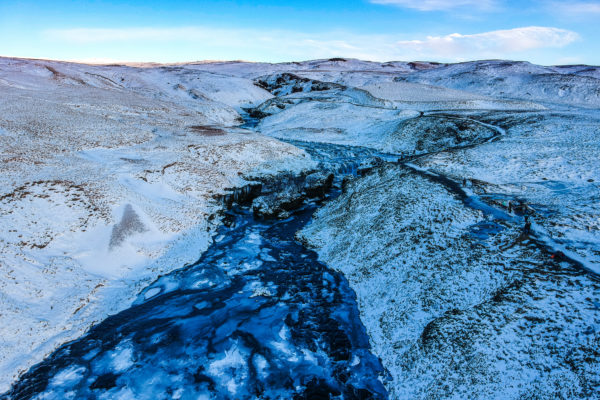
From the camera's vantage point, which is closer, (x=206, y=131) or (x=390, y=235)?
(x=390, y=235)

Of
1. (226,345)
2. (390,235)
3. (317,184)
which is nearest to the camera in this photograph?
(226,345)

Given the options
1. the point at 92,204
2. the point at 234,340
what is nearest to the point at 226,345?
the point at 234,340

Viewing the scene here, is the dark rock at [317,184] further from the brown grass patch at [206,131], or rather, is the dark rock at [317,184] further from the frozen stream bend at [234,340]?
the brown grass patch at [206,131]

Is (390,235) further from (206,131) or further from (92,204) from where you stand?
(206,131)

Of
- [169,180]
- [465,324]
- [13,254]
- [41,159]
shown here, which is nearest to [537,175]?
[465,324]

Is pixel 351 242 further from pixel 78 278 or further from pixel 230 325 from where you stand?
pixel 78 278

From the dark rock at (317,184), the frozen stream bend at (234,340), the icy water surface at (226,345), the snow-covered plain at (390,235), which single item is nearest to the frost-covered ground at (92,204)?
the snow-covered plain at (390,235)

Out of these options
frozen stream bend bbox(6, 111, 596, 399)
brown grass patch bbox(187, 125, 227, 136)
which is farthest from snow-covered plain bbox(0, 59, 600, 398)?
frozen stream bend bbox(6, 111, 596, 399)
